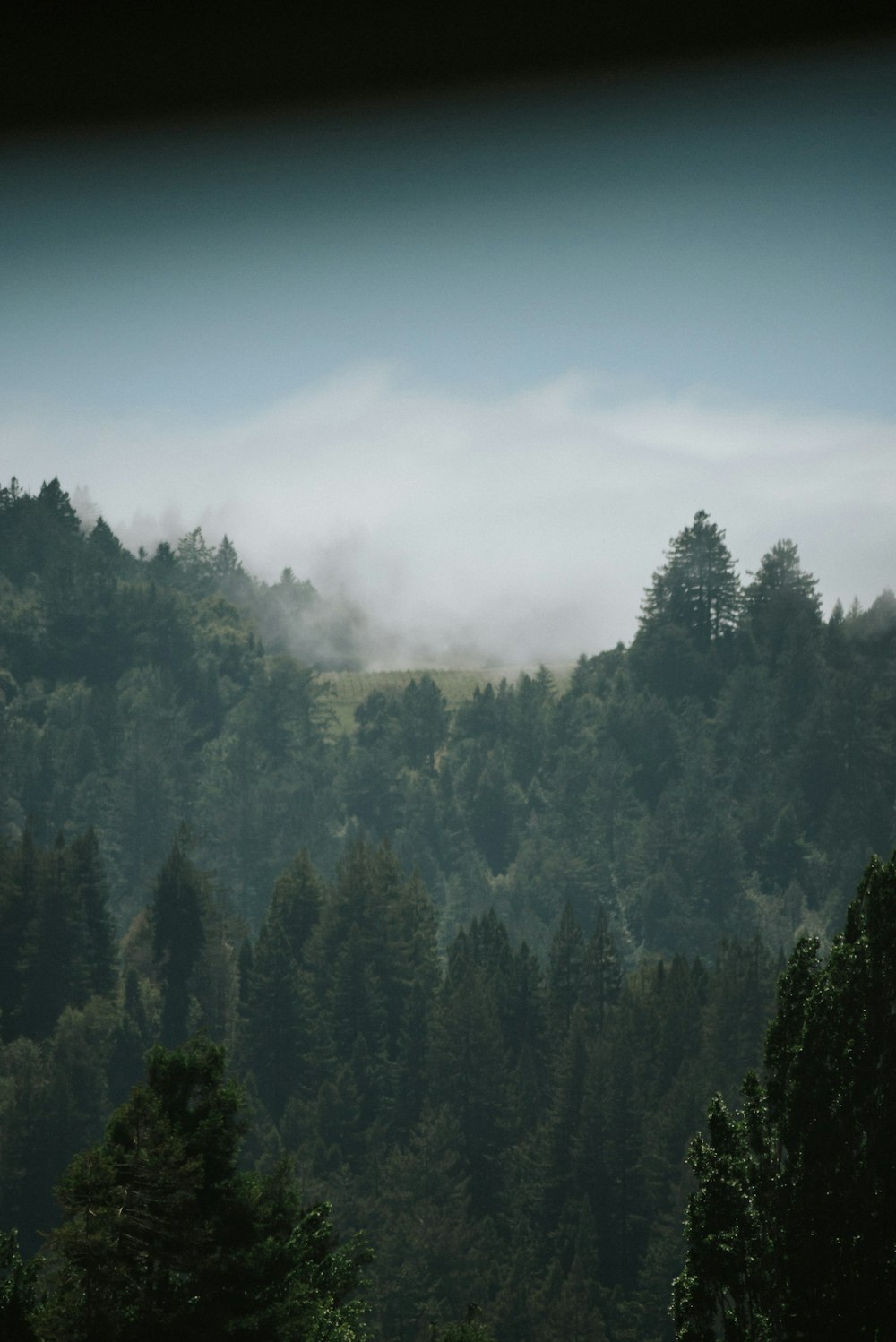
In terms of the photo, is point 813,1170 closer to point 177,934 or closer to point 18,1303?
point 18,1303

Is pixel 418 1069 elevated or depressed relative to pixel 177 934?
depressed

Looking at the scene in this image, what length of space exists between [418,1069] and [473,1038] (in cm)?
1121

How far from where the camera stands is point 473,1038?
370 ft

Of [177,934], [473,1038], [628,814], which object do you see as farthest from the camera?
[628,814]

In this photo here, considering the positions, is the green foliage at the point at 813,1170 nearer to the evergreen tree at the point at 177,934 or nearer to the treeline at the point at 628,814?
the evergreen tree at the point at 177,934

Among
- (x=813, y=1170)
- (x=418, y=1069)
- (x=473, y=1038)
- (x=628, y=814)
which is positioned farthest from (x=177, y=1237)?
(x=628, y=814)

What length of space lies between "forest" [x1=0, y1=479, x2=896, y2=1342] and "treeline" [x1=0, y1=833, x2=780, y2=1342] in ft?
0.96

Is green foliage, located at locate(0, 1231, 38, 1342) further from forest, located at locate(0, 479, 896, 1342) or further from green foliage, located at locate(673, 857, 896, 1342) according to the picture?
green foliage, located at locate(673, 857, 896, 1342)

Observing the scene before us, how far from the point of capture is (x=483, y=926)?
129 m

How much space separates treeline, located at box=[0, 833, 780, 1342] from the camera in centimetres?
8788

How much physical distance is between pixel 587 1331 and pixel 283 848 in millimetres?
116344

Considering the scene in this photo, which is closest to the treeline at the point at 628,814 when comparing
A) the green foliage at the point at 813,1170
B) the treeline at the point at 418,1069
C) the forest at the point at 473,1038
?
the forest at the point at 473,1038

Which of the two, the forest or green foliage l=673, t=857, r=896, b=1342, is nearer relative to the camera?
green foliage l=673, t=857, r=896, b=1342

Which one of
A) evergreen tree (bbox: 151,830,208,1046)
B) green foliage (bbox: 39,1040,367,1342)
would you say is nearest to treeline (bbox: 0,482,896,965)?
evergreen tree (bbox: 151,830,208,1046)
